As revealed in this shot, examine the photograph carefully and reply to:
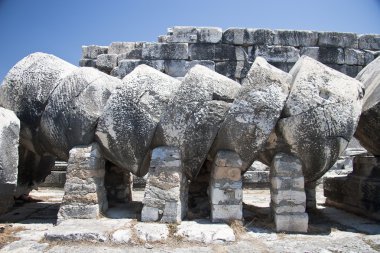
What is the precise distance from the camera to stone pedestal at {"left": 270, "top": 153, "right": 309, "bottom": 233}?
175 inches

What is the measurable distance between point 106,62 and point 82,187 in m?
5.65

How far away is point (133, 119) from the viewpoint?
4.75m

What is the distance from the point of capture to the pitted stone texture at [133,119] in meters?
4.74

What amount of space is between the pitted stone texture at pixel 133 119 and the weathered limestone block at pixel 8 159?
3.43ft

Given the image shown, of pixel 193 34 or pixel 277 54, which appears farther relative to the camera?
pixel 277 54

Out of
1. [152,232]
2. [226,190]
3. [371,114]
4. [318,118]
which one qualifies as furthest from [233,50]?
[152,232]

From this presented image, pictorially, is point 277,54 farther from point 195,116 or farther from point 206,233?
point 206,233

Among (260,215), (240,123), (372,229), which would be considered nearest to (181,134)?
(240,123)

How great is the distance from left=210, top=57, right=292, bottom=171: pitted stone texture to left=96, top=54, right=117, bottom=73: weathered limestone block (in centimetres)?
587

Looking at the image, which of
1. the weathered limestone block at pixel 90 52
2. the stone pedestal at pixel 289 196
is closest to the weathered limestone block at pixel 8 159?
the stone pedestal at pixel 289 196

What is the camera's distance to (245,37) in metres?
9.59

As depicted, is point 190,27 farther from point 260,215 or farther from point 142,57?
point 260,215

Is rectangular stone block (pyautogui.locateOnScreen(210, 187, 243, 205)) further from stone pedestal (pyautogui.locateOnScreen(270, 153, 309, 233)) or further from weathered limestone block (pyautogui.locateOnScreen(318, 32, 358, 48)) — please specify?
weathered limestone block (pyautogui.locateOnScreen(318, 32, 358, 48))

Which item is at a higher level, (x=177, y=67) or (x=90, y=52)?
(x=90, y=52)
